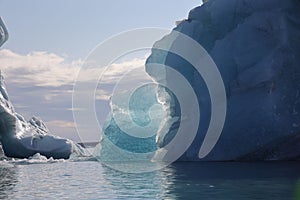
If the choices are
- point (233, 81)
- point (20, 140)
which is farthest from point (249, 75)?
point (20, 140)

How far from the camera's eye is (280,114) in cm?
2478

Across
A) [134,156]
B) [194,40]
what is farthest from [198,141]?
[134,156]

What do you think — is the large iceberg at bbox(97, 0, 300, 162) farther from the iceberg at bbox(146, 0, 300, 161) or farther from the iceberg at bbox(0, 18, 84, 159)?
the iceberg at bbox(0, 18, 84, 159)

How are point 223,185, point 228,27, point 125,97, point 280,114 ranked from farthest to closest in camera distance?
point 125,97, point 228,27, point 280,114, point 223,185

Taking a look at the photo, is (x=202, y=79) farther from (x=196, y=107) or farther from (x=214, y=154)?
(x=214, y=154)

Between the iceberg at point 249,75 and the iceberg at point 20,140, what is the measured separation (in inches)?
486

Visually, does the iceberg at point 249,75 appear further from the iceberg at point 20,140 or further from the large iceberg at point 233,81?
the iceberg at point 20,140

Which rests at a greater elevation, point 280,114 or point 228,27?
point 228,27

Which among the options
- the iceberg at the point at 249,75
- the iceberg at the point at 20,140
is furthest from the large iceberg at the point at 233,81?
the iceberg at the point at 20,140

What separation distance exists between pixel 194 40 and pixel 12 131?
17008mm

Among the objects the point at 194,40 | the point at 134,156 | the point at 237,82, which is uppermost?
the point at 194,40

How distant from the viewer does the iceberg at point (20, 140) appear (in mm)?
37062

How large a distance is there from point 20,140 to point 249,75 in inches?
784

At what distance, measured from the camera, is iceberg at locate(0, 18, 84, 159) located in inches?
A: 1459
